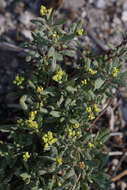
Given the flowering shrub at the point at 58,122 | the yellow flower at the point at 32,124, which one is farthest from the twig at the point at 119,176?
the yellow flower at the point at 32,124

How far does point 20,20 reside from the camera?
15.2 ft

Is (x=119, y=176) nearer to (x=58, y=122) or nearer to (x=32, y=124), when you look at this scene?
(x=58, y=122)

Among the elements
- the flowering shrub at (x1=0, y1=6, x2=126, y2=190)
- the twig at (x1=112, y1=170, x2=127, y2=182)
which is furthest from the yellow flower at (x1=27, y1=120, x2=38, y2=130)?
the twig at (x1=112, y1=170, x2=127, y2=182)

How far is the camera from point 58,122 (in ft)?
10.8

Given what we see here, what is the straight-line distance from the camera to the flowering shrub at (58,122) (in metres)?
3.00

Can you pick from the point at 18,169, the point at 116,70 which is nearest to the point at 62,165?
the point at 18,169

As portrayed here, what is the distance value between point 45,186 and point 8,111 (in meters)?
1.58

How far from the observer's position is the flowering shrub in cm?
300

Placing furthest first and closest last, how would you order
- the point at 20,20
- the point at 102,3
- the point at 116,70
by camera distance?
the point at 102,3 < the point at 20,20 < the point at 116,70

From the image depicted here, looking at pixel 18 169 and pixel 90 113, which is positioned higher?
pixel 90 113

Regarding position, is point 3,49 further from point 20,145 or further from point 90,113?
point 90,113

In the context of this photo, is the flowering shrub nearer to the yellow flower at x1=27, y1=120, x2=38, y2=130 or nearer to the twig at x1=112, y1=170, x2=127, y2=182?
the yellow flower at x1=27, y1=120, x2=38, y2=130

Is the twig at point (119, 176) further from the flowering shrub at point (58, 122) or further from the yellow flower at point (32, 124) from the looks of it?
the yellow flower at point (32, 124)

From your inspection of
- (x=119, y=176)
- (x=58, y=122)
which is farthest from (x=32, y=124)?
(x=119, y=176)
